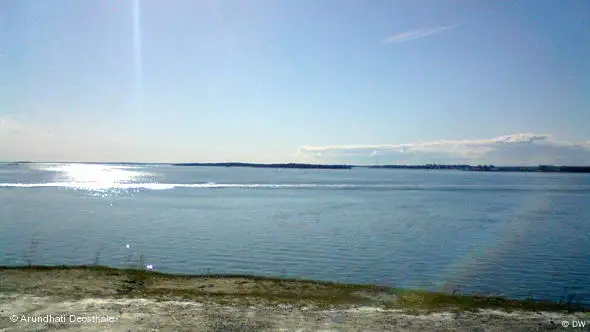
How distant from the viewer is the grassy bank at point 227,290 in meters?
12.2

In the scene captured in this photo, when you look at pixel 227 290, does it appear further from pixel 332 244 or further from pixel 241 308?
pixel 332 244

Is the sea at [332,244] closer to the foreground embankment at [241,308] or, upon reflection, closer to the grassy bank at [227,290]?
the grassy bank at [227,290]

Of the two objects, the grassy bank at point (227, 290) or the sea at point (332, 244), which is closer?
the grassy bank at point (227, 290)

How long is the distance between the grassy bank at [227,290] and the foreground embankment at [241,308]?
0.03m

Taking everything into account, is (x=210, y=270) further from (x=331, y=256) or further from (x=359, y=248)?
(x=359, y=248)

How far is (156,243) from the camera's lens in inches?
1102

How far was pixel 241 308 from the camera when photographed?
11148 mm

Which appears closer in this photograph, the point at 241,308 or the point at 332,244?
the point at 241,308

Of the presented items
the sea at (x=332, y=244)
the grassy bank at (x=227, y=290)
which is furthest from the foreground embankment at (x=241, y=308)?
the sea at (x=332, y=244)

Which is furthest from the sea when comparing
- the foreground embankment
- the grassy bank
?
the foreground embankment

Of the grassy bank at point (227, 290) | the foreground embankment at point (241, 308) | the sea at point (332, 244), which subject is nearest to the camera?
the foreground embankment at point (241, 308)

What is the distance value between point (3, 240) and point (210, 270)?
49.1 feet

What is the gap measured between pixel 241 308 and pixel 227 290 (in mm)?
2941

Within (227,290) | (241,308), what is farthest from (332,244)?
(241,308)
